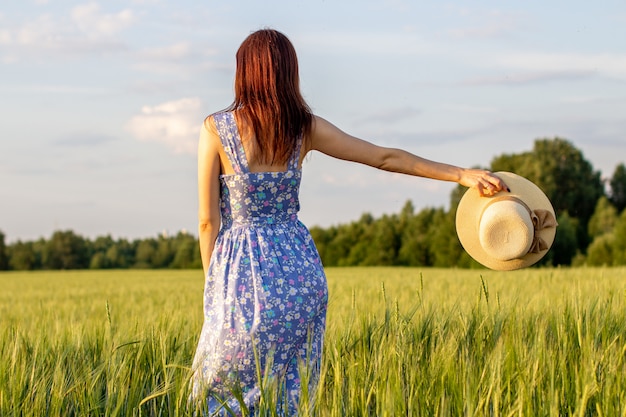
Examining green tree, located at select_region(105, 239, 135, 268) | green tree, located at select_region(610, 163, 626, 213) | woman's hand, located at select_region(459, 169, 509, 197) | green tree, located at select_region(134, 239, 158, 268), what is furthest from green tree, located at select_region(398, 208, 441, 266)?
woman's hand, located at select_region(459, 169, 509, 197)

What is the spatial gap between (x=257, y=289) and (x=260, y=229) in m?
0.28

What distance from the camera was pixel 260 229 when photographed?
3137 millimetres

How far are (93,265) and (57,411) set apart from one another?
5113 cm

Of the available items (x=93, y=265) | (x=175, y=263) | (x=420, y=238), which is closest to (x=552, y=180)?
(x=420, y=238)

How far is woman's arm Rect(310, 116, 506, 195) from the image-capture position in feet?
10.5

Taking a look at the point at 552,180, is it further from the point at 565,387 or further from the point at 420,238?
the point at 565,387

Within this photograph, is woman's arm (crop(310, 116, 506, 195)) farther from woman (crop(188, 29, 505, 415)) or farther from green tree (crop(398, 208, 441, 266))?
green tree (crop(398, 208, 441, 266))

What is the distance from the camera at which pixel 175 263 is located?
150 ft

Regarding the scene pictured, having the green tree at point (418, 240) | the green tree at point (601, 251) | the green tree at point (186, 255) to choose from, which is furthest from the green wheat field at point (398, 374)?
the green tree at point (186, 255)

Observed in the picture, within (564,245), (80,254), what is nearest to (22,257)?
(80,254)

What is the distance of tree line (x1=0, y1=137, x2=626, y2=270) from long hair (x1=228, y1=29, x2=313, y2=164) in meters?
30.5

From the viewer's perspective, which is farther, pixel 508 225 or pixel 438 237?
pixel 438 237

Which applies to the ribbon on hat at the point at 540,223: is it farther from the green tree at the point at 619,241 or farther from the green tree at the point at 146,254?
the green tree at the point at 146,254

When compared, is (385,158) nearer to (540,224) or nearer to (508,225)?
(508,225)
